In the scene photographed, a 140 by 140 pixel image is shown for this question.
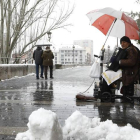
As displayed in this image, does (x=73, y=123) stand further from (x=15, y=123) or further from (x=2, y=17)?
(x=2, y=17)

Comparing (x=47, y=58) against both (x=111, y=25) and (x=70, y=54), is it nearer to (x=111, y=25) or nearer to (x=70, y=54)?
(x=111, y=25)

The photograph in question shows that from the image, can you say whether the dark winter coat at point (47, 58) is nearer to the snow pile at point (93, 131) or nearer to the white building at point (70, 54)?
the snow pile at point (93, 131)

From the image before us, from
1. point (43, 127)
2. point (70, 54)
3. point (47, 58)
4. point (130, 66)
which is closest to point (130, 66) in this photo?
point (130, 66)

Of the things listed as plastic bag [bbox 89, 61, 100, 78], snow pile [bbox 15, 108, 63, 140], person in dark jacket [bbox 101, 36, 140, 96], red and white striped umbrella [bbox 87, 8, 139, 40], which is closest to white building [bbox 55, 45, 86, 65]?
red and white striped umbrella [bbox 87, 8, 139, 40]

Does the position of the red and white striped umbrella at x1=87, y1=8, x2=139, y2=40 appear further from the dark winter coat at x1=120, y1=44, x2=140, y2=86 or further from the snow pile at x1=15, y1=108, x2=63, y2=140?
the snow pile at x1=15, y1=108, x2=63, y2=140

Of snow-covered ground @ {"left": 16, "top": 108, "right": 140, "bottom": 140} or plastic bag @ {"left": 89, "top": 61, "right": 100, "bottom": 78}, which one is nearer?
snow-covered ground @ {"left": 16, "top": 108, "right": 140, "bottom": 140}

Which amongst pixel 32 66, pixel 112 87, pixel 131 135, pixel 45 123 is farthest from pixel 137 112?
pixel 32 66

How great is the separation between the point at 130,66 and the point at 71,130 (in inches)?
112

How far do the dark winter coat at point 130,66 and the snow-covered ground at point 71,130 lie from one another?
2228 mm

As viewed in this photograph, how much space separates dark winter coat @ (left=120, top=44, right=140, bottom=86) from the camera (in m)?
5.39

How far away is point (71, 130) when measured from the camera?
120 inches

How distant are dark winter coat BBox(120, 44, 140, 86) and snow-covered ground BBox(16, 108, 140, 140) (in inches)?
87.7

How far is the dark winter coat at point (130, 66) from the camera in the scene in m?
5.39

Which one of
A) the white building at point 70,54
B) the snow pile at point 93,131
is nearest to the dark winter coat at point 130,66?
the snow pile at point 93,131
